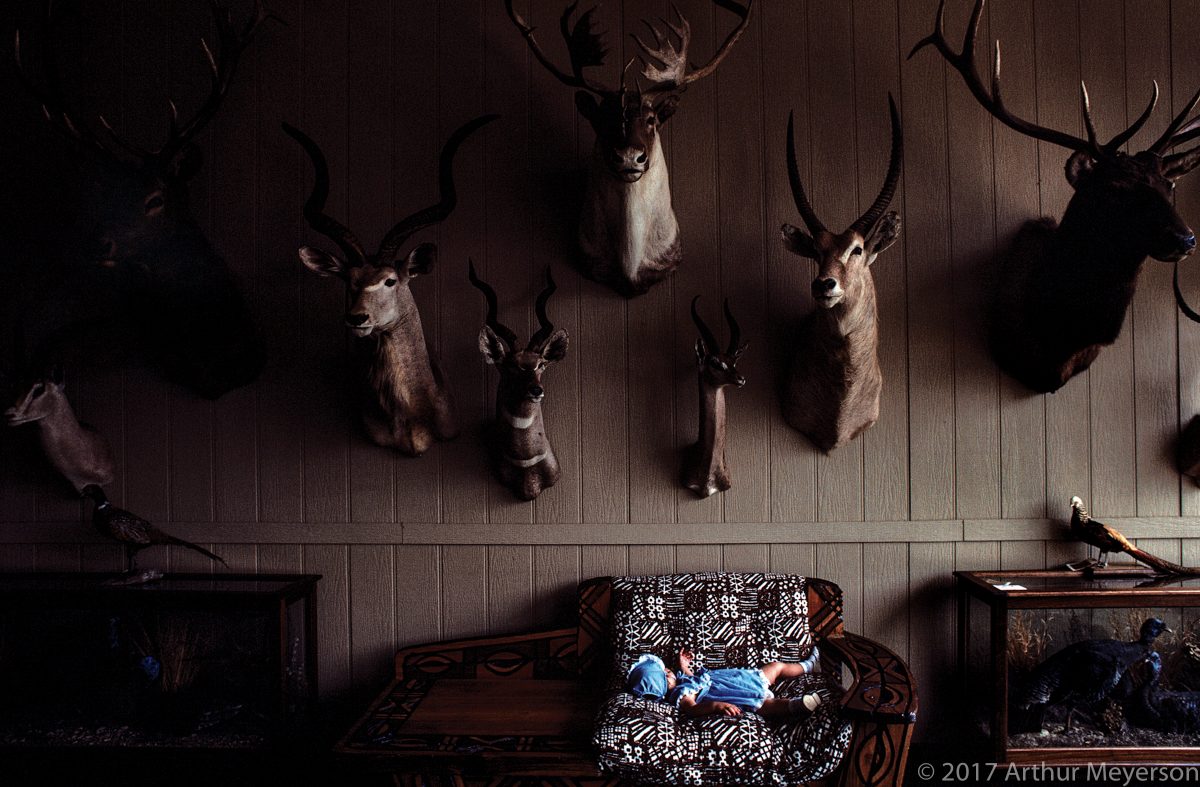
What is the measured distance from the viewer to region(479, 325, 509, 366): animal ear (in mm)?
2344

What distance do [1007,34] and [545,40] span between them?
1.84 m

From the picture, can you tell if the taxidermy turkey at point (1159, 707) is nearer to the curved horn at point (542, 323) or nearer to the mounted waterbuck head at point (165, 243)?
the curved horn at point (542, 323)

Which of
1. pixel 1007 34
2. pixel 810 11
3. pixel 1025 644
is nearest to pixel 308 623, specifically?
pixel 1025 644

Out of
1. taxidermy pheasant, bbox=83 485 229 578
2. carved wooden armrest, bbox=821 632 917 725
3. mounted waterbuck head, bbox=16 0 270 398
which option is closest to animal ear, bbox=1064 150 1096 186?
carved wooden armrest, bbox=821 632 917 725

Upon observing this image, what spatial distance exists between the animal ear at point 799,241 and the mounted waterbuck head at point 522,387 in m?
0.83

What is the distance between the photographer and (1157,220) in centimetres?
208

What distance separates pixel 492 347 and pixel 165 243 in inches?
50.6

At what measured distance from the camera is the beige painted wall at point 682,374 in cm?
270

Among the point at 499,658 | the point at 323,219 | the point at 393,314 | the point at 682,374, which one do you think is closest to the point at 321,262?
the point at 323,219

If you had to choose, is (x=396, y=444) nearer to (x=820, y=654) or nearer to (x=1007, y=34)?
(x=820, y=654)

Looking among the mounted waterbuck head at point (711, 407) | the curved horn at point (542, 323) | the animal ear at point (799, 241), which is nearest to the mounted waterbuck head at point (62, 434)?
the curved horn at point (542, 323)

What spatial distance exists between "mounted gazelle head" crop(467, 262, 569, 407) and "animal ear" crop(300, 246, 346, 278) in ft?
1.42

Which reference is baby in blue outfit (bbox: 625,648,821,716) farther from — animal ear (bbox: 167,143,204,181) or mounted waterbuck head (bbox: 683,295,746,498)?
animal ear (bbox: 167,143,204,181)

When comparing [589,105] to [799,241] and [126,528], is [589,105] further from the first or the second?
[126,528]
